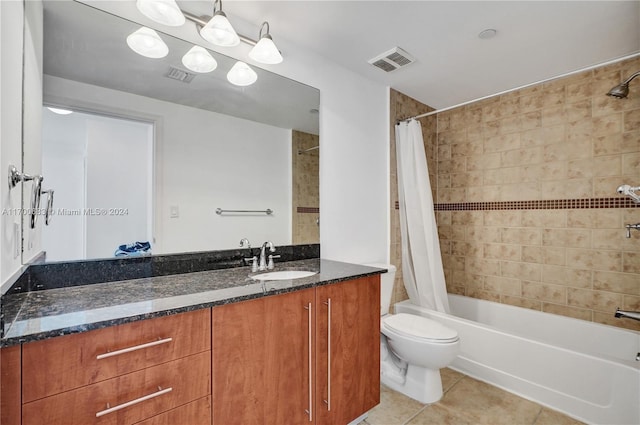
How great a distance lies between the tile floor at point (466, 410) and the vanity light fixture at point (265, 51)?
2.10m

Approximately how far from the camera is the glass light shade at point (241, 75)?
1768 millimetres

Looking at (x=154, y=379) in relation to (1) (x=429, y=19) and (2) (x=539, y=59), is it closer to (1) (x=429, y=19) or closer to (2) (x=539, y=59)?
(1) (x=429, y=19)

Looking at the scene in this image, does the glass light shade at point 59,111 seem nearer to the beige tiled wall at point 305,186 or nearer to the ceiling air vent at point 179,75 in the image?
the ceiling air vent at point 179,75

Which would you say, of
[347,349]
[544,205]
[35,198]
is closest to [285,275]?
[347,349]

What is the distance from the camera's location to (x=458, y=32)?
1.89 m

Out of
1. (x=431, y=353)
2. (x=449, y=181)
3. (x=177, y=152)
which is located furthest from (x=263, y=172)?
(x=449, y=181)

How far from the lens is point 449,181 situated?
10.3 ft

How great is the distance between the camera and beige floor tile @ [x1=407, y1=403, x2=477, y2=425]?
172cm

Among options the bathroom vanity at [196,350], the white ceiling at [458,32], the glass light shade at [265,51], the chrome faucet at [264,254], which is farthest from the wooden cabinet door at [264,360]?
the white ceiling at [458,32]

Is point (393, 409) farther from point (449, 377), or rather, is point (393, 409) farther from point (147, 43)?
point (147, 43)

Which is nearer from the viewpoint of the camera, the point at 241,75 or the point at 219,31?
the point at 219,31

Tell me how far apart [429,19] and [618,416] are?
240cm

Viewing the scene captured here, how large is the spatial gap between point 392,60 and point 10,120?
2119 mm

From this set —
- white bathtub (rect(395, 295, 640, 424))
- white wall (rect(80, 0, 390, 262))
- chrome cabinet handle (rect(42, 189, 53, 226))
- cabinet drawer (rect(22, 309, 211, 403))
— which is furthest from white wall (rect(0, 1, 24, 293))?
white bathtub (rect(395, 295, 640, 424))
